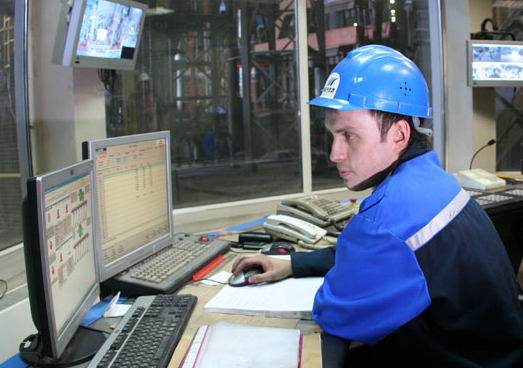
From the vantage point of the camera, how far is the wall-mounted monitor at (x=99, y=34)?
6.00ft

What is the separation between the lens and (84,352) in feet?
3.36

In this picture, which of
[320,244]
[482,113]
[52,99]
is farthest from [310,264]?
[482,113]

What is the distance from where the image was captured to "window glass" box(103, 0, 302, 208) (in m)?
5.12

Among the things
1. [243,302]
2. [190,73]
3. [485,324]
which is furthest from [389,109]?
[190,73]

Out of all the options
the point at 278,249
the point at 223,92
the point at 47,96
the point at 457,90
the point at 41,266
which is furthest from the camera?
the point at 223,92

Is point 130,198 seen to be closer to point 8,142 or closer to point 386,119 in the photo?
point 386,119

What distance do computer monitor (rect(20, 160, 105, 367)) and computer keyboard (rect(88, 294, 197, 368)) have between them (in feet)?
0.25

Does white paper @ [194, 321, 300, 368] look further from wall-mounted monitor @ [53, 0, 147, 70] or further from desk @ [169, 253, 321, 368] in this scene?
wall-mounted monitor @ [53, 0, 147, 70]

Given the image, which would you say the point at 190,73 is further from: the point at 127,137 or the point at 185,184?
the point at 127,137

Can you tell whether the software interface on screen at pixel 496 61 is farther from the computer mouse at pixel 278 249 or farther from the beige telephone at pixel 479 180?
the computer mouse at pixel 278 249

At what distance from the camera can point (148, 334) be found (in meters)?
1.05

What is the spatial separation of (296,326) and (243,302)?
203mm

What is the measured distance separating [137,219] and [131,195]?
0.10 meters

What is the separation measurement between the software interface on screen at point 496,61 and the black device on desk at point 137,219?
2657mm
